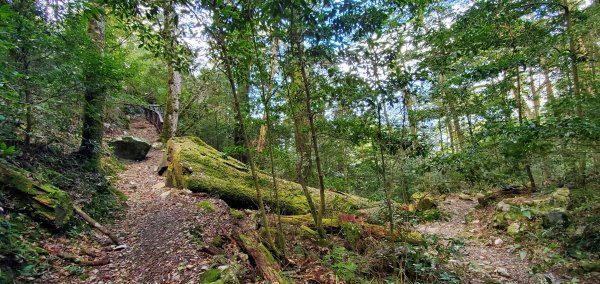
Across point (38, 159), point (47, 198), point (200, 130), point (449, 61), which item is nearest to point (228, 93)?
point (200, 130)

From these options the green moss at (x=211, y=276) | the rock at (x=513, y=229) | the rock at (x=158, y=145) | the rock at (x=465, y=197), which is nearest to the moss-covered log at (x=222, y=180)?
the green moss at (x=211, y=276)

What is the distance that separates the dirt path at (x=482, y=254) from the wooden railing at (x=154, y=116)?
1396 centimetres

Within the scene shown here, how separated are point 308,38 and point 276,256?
3232mm

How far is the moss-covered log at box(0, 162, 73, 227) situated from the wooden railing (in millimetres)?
11751

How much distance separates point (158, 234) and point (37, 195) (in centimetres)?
178

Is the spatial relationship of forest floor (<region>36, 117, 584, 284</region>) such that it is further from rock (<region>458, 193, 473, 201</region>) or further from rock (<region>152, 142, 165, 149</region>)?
rock (<region>152, 142, 165, 149</region>)

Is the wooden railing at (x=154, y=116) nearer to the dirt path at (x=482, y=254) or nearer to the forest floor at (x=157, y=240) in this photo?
the forest floor at (x=157, y=240)

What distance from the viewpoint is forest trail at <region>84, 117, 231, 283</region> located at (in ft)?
12.1

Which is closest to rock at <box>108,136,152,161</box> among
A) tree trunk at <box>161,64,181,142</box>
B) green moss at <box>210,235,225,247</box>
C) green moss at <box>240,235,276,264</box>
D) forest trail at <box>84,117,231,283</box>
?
tree trunk at <box>161,64,181,142</box>

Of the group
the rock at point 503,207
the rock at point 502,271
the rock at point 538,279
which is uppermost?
the rock at point 503,207

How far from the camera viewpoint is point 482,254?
21.2 ft

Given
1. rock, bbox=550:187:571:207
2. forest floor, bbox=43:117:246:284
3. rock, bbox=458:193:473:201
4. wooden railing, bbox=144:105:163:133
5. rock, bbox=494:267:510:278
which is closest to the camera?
forest floor, bbox=43:117:246:284

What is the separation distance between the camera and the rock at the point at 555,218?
6240mm

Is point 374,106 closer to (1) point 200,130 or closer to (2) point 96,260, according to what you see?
(2) point 96,260
